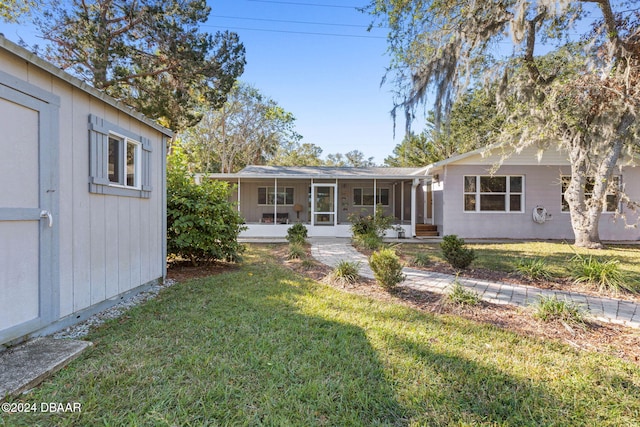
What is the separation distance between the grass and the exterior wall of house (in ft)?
6.26

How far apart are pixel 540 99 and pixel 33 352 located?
1223 cm

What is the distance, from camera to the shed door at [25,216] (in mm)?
2689

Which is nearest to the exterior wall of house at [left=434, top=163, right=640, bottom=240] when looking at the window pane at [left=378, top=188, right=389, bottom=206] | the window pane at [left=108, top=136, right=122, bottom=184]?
the window pane at [left=378, top=188, right=389, bottom=206]

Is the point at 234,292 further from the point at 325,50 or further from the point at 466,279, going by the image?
the point at 325,50

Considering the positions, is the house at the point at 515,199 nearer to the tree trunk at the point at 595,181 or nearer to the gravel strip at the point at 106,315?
the tree trunk at the point at 595,181

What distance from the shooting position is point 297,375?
252 cm

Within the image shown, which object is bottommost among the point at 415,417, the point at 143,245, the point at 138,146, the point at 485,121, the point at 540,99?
the point at 415,417

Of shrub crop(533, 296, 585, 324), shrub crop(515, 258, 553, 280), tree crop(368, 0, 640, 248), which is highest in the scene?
tree crop(368, 0, 640, 248)

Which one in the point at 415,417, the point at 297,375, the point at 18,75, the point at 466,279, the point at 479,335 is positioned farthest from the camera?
the point at 466,279

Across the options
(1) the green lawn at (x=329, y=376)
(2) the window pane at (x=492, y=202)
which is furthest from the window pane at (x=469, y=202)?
(1) the green lawn at (x=329, y=376)

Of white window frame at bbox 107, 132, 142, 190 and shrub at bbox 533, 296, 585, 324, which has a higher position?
→ white window frame at bbox 107, 132, 142, 190

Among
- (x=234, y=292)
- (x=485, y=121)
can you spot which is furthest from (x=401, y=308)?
(x=485, y=121)

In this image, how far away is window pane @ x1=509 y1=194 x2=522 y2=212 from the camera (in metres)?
12.3

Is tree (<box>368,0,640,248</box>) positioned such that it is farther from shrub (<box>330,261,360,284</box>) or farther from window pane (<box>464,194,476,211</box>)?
shrub (<box>330,261,360,284</box>)
